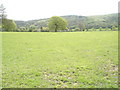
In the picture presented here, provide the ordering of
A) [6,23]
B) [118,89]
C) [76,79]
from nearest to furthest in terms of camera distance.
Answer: [118,89]
[76,79]
[6,23]

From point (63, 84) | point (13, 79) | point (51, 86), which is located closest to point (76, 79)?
point (63, 84)

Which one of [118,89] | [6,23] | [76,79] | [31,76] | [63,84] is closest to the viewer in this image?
[118,89]

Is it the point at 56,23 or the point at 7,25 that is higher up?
the point at 56,23

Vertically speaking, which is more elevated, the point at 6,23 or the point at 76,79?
the point at 6,23

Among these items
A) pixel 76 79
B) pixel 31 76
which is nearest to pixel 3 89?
pixel 31 76

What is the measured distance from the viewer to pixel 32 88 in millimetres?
7914

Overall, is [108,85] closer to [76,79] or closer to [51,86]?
[76,79]

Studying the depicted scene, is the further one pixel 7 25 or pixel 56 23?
pixel 56 23

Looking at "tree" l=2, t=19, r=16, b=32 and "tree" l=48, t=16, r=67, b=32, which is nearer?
"tree" l=2, t=19, r=16, b=32

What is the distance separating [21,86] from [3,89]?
1.04 m

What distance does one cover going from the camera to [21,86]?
816 cm

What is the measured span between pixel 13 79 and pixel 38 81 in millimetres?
1915

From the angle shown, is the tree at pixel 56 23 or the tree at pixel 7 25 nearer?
the tree at pixel 7 25

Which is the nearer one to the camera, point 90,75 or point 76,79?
point 76,79
